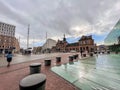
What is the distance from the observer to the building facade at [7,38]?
205 ft

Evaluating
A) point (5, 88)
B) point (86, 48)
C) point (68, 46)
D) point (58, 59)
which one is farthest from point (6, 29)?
point (5, 88)

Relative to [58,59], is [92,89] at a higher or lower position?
lower

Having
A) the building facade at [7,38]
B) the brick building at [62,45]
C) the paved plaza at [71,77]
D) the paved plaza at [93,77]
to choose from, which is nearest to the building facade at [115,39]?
the brick building at [62,45]

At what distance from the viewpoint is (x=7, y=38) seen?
65.5 m

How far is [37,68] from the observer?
23.9 feet

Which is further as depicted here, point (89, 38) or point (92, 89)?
point (89, 38)

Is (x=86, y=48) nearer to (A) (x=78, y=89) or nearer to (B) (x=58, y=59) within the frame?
(B) (x=58, y=59)

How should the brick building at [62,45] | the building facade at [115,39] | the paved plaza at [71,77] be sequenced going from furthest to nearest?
1. the brick building at [62,45]
2. the building facade at [115,39]
3. the paved plaza at [71,77]

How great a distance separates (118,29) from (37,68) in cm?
5988

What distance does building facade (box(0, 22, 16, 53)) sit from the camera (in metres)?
62.4

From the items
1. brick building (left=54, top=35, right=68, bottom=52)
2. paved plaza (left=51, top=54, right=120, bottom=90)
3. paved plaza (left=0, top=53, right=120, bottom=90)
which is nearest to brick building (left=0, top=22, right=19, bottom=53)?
brick building (left=54, top=35, right=68, bottom=52)

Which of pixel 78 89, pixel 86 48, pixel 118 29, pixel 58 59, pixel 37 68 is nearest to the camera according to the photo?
pixel 78 89

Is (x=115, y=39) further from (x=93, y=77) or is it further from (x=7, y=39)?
(x=7, y=39)

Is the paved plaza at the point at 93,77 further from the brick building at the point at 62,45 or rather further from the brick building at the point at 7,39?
the brick building at the point at 62,45
